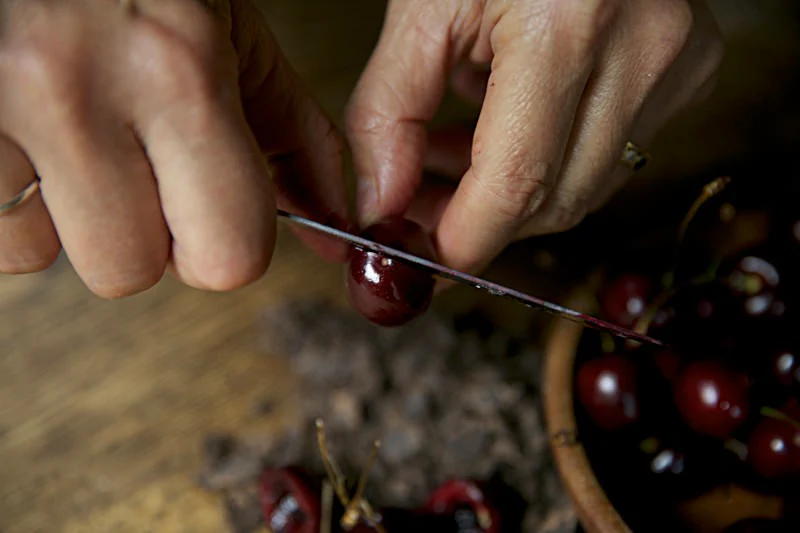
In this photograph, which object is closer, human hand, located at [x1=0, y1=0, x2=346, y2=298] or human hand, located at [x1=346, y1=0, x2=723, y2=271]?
human hand, located at [x1=0, y1=0, x2=346, y2=298]

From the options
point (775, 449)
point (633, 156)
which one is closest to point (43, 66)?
point (633, 156)

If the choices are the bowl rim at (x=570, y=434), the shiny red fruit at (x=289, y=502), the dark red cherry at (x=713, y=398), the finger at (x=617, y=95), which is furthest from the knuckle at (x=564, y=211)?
the shiny red fruit at (x=289, y=502)

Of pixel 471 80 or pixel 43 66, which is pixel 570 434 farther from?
pixel 43 66

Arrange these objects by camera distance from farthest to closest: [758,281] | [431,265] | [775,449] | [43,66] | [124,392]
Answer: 1. [124,392]
2. [758,281]
3. [775,449]
4. [431,265]
5. [43,66]

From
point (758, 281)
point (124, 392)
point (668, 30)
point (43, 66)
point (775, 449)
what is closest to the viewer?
point (43, 66)

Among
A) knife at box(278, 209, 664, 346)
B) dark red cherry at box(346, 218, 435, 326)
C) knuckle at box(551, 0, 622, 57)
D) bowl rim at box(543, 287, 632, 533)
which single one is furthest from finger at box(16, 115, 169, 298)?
bowl rim at box(543, 287, 632, 533)

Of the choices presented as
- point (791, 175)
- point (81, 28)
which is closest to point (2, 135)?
point (81, 28)

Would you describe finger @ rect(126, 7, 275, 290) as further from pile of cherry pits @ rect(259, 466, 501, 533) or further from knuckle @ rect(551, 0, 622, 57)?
pile of cherry pits @ rect(259, 466, 501, 533)
